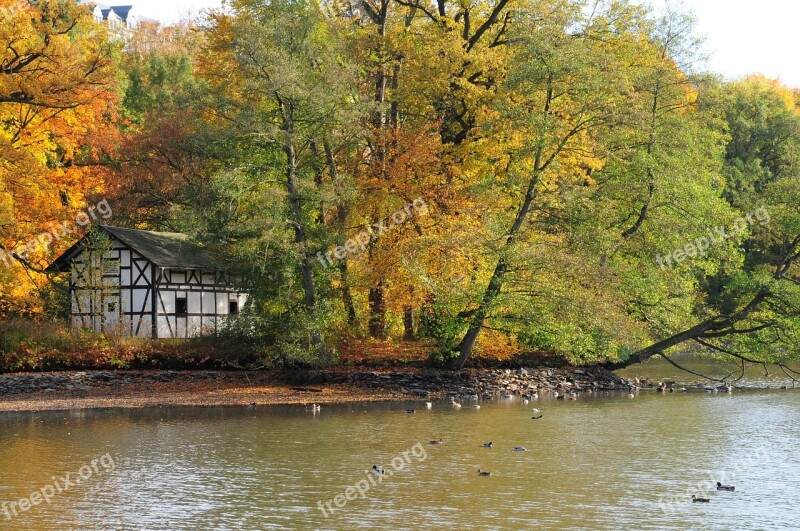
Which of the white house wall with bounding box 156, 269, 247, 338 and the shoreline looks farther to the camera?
the white house wall with bounding box 156, 269, 247, 338

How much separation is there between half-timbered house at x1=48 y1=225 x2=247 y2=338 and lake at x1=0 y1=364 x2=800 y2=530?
1079 cm

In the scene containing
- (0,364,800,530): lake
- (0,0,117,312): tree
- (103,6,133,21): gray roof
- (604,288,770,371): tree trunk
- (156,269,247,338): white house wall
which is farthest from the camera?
(103,6,133,21): gray roof

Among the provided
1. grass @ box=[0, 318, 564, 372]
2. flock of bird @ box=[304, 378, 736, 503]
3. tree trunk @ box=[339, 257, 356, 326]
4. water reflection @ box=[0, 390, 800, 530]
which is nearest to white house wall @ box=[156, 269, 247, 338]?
grass @ box=[0, 318, 564, 372]

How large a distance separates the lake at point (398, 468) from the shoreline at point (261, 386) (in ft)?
6.61

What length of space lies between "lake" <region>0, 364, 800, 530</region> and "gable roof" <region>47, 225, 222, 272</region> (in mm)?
11616

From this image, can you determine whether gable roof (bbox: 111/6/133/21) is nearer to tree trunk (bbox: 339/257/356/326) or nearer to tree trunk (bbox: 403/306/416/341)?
tree trunk (bbox: 403/306/416/341)

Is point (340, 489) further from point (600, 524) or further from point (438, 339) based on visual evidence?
point (438, 339)

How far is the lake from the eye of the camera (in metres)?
15.1

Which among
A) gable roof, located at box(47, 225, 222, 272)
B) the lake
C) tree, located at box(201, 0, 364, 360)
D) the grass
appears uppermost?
tree, located at box(201, 0, 364, 360)

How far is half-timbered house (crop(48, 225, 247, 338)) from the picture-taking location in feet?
128

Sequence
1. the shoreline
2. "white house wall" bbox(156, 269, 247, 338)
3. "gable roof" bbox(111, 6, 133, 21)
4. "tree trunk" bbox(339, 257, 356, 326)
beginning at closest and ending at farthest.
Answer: the shoreline, "tree trunk" bbox(339, 257, 356, 326), "white house wall" bbox(156, 269, 247, 338), "gable roof" bbox(111, 6, 133, 21)

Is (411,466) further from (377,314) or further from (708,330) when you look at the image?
(708,330)

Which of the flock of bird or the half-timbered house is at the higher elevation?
the half-timbered house

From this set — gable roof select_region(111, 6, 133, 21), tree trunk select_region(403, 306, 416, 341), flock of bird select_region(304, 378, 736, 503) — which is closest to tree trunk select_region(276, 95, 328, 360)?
flock of bird select_region(304, 378, 736, 503)
